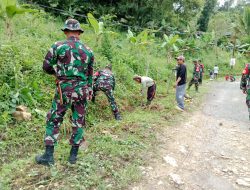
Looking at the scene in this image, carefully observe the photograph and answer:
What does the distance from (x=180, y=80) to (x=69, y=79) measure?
233 inches

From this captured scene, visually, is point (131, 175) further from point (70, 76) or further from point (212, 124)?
point (212, 124)

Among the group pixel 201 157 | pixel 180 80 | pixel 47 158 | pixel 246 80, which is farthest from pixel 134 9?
pixel 47 158

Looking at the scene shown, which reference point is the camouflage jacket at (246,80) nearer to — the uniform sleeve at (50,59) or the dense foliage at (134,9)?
the uniform sleeve at (50,59)

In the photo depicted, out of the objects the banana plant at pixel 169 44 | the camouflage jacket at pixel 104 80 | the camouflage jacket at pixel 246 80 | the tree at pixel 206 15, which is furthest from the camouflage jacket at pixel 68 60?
the tree at pixel 206 15

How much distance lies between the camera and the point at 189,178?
483 cm

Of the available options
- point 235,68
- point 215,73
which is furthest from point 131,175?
point 235,68

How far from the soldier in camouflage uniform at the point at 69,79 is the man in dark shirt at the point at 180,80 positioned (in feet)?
18.2

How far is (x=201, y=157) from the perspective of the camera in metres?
5.75

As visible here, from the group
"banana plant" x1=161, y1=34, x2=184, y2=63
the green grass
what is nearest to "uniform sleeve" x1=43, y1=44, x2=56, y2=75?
the green grass

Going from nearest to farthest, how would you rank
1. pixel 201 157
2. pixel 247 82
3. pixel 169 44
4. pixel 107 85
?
pixel 201 157
pixel 107 85
pixel 247 82
pixel 169 44

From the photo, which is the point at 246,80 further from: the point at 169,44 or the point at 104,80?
the point at 169,44

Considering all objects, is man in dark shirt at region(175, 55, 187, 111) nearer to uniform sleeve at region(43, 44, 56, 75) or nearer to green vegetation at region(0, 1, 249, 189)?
green vegetation at region(0, 1, 249, 189)

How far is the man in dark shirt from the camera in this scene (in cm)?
961

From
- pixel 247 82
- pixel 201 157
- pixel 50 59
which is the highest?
pixel 50 59
